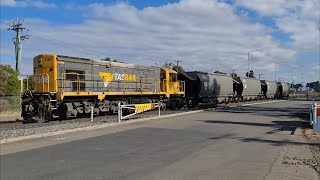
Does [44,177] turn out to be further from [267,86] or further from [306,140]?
[267,86]

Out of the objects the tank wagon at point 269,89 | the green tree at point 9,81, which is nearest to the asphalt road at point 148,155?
the green tree at point 9,81

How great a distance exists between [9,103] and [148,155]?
1314 inches

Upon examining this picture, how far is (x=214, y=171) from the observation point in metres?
8.49

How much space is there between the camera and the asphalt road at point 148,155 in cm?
830

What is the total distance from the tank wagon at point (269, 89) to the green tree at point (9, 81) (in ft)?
127

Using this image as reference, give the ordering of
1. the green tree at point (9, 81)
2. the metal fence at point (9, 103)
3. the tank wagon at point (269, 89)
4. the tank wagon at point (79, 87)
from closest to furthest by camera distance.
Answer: the tank wagon at point (79, 87)
the metal fence at point (9, 103)
the green tree at point (9, 81)
the tank wagon at point (269, 89)

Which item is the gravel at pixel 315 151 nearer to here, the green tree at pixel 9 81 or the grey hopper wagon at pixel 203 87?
the grey hopper wagon at pixel 203 87

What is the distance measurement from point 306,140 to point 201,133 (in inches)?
158

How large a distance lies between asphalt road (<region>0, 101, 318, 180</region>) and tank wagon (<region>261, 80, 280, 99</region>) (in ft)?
161

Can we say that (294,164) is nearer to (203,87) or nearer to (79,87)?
(79,87)

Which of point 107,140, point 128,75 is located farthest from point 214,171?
point 128,75

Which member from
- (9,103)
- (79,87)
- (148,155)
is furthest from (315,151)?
(9,103)

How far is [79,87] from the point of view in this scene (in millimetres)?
22906

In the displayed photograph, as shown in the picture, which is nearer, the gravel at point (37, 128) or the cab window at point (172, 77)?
the gravel at point (37, 128)
